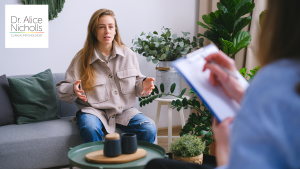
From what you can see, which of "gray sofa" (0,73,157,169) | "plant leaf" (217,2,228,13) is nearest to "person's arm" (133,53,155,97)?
"gray sofa" (0,73,157,169)

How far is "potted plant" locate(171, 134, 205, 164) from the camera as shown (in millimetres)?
1395

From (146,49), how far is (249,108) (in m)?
2.04

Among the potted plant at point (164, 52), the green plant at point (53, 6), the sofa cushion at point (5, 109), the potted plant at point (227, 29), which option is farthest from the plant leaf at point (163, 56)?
the sofa cushion at point (5, 109)

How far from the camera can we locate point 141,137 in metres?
1.83

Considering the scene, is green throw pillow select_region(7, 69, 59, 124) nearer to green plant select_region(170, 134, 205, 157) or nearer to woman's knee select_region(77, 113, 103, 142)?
woman's knee select_region(77, 113, 103, 142)

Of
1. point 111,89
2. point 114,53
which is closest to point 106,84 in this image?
point 111,89

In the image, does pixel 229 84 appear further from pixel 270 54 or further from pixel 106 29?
pixel 106 29

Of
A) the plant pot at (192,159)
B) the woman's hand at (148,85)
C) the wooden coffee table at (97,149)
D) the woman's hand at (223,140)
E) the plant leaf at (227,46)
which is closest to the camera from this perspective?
the woman's hand at (223,140)

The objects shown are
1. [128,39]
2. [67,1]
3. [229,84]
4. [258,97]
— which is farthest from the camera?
[128,39]

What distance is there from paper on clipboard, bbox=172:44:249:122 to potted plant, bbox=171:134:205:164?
0.83 meters

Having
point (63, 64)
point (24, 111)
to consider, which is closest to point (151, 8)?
point (63, 64)

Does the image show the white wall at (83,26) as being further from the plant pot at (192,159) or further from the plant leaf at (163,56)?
the plant pot at (192,159)

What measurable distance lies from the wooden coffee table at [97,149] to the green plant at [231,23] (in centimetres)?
110

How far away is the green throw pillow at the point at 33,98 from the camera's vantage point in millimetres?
1917
